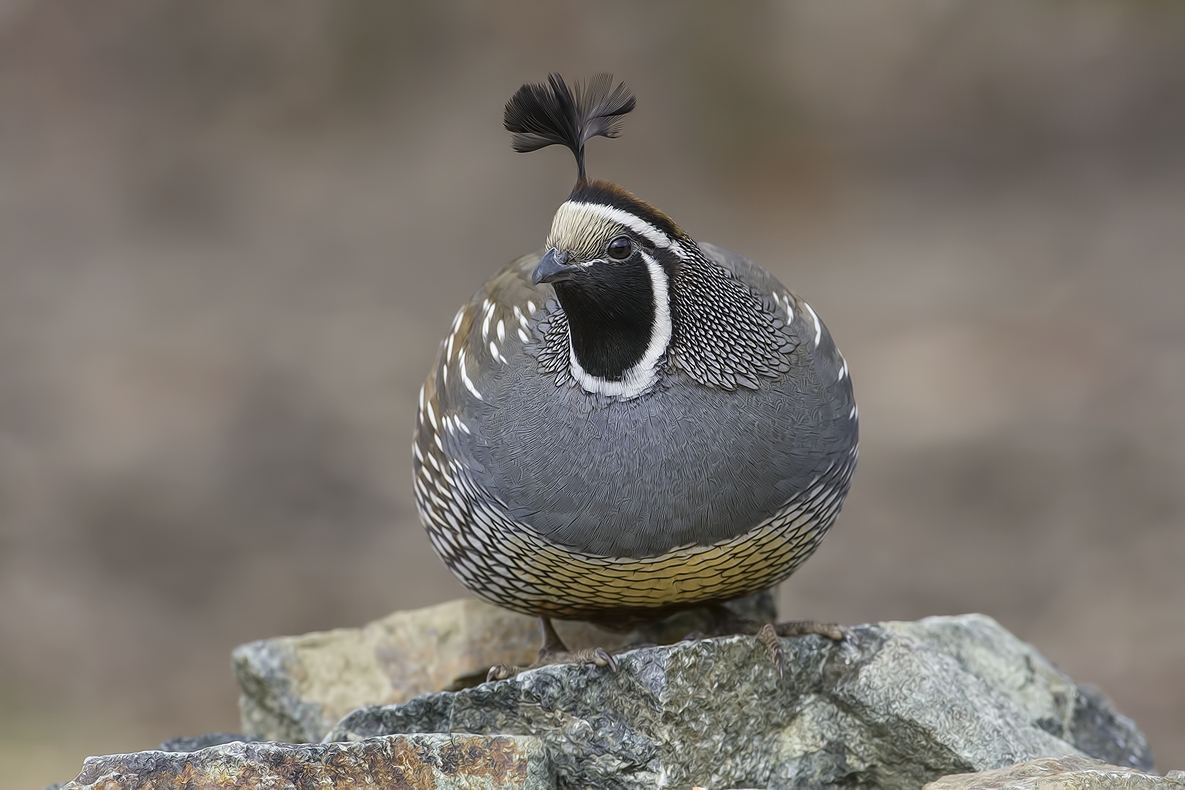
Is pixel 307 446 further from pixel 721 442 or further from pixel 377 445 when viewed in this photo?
pixel 721 442

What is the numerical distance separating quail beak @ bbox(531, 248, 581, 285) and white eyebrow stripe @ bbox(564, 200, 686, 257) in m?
0.14

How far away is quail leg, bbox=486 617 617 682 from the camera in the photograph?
332cm

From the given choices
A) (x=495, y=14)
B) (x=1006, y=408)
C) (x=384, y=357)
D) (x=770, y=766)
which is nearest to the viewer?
(x=770, y=766)

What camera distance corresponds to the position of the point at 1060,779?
2646 mm

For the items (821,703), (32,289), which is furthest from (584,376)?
(32,289)

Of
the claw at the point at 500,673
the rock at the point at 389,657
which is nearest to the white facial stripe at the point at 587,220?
the claw at the point at 500,673

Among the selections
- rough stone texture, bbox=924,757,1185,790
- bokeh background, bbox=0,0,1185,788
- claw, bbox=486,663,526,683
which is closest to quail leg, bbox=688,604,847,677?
claw, bbox=486,663,526,683

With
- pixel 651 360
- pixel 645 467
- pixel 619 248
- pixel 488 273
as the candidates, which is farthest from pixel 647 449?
pixel 488 273

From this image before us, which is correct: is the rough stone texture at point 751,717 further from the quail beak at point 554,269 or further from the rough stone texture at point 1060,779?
the quail beak at point 554,269

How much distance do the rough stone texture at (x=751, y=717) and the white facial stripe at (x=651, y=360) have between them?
0.68m

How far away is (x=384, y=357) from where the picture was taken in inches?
403

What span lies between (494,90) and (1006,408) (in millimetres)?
5015

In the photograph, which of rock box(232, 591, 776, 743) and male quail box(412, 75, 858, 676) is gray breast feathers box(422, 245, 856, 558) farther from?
rock box(232, 591, 776, 743)

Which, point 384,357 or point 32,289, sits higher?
point 32,289
